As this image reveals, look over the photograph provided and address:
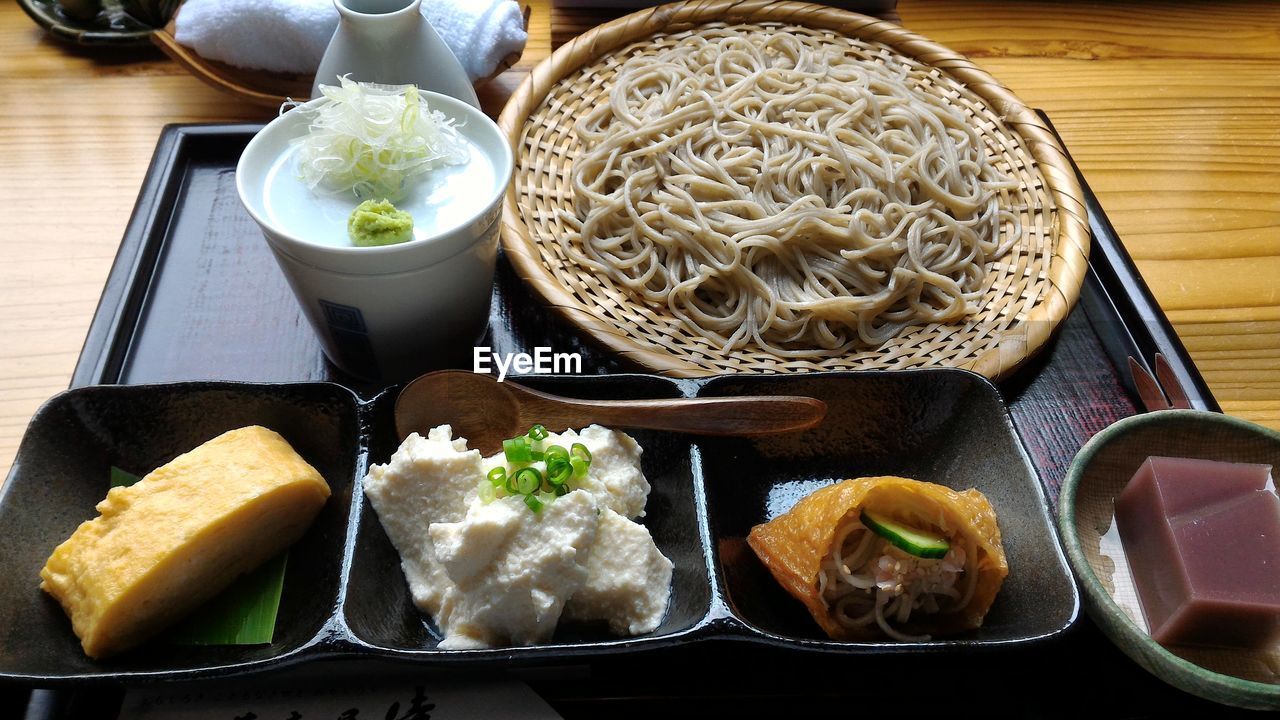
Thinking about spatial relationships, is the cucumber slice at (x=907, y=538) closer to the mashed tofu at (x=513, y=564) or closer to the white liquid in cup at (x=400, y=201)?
the mashed tofu at (x=513, y=564)

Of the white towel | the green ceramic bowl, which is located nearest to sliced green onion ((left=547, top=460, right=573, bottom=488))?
the green ceramic bowl

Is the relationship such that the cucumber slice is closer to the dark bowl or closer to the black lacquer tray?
the black lacquer tray

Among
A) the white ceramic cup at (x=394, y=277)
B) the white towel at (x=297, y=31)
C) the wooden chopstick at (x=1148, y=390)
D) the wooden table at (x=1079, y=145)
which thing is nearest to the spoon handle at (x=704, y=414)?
the white ceramic cup at (x=394, y=277)

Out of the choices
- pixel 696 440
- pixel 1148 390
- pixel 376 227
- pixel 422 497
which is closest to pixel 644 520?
pixel 696 440

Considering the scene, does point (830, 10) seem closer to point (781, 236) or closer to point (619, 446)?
point (781, 236)

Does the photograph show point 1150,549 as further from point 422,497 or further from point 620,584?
point 422,497

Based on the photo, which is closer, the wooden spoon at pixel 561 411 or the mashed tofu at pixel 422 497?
the mashed tofu at pixel 422 497
